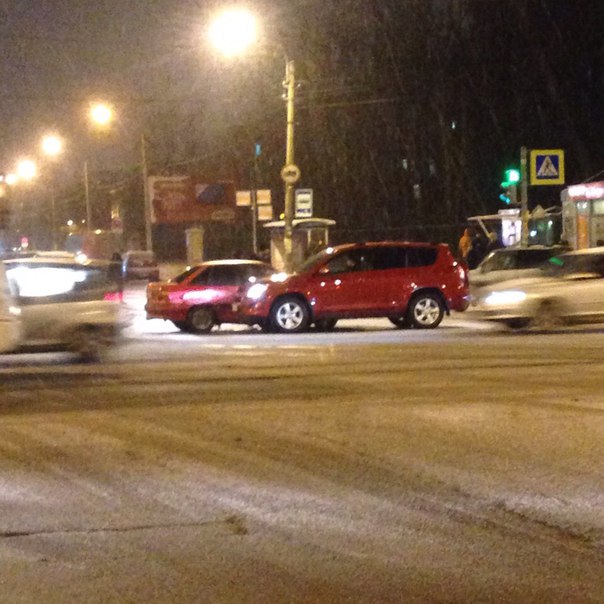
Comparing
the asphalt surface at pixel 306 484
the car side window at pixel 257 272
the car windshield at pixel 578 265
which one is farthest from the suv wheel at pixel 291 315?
the asphalt surface at pixel 306 484

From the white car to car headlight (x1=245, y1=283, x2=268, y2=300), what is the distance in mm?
4307

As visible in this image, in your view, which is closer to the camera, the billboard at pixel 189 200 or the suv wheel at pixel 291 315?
the suv wheel at pixel 291 315

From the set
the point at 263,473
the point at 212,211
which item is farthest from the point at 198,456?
the point at 212,211

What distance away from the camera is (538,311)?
67.5ft

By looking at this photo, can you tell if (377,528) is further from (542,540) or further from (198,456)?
(198,456)

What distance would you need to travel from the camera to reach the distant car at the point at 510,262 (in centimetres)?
2631

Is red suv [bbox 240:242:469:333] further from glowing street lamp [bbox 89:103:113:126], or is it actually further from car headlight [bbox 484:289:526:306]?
glowing street lamp [bbox 89:103:113:126]

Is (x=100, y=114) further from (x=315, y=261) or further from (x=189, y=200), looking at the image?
(x=189, y=200)

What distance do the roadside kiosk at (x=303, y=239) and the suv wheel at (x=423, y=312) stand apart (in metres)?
11.6

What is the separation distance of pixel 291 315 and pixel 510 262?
6.50 m

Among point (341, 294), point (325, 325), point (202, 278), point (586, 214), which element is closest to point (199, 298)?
point (202, 278)

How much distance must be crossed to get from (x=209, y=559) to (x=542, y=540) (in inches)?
80.0

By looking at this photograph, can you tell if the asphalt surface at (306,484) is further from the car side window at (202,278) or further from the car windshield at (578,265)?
the car side window at (202,278)

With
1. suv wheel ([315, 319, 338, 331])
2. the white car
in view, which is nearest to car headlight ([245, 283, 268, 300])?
suv wheel ([315, 319, 338, 331])
